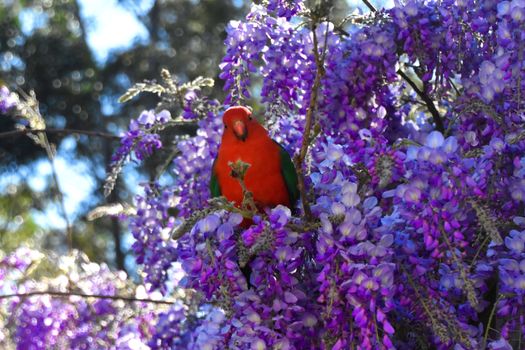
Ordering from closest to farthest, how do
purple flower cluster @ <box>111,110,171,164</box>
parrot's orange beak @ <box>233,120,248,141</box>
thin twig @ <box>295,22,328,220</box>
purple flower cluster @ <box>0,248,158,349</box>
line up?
thin twig @ <box>295,22,328,220</box>
parrot's orange beak @ <box>233,120,248,141</box>
purple flower cluster @ <box>111,110,171,164</box>
purple flower cluster @ <box>0,248,158,349</box>

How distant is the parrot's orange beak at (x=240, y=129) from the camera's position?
2088 millimetres

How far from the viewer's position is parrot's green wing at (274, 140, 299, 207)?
6.90 ft

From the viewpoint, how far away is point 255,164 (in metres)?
2.10

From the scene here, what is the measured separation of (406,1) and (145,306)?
1.31 m

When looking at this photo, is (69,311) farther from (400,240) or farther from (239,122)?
(400,240)

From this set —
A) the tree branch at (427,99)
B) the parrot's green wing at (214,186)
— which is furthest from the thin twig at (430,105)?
the parrot's green wing at (214,186)

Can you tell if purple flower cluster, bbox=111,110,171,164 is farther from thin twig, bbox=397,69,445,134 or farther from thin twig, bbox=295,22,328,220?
thin twig, bbox=295,22,328,220

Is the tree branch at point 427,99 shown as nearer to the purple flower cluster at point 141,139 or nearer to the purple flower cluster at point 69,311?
the purple flower cluster at point 141,139

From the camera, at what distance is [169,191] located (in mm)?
2568

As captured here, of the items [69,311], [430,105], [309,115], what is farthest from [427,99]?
[69,311]

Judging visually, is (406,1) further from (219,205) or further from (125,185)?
(125,185)

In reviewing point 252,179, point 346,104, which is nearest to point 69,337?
point 252,179

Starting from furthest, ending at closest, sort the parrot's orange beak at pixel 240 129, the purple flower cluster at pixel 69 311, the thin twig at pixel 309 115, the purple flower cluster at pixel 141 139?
the purple flower cluster at pixel 69 311, the purple flower cluster at pixel 141 139, the parrot's orange beak at pixel 240 129, the thin twig at pixel 309 115

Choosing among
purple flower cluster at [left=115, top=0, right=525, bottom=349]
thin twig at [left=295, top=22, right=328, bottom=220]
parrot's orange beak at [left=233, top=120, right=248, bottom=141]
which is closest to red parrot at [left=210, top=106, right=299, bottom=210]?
parrot's orange beak at [left=233, top=120, right=248, bottom=141]
